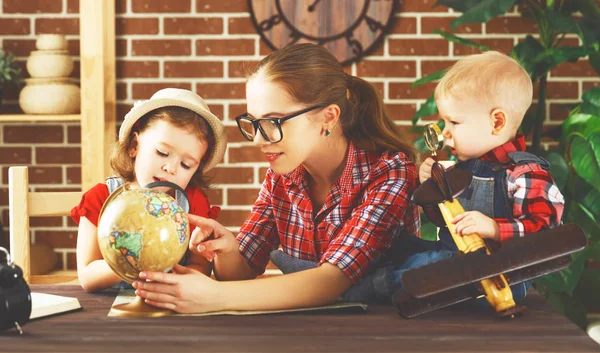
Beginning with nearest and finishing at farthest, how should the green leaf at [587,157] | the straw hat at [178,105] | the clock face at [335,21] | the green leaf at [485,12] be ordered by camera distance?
the straw hat at [178,105]
the green leaf at [587,157]
the green leaf at [485,12]
the clock face at [335,21]

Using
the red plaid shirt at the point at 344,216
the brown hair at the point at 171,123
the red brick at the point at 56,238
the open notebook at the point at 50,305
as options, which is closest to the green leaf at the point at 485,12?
the red plaid shirt at the point at 344,216

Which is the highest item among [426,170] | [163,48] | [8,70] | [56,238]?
[163,48]

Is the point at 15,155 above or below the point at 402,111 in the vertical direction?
below

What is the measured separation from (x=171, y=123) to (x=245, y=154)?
1.58 metres

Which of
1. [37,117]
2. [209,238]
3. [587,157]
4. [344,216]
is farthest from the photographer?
[37,117]

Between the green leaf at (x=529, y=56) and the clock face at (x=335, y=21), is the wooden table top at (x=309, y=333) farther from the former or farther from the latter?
Result: the clock face at (x=335, y=21)

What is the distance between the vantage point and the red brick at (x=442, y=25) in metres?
2.99

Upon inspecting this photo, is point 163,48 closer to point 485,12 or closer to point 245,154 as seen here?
point 245,154

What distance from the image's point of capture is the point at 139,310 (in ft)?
3.98

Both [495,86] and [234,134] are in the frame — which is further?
[234,134]

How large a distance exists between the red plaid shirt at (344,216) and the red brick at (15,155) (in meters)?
1.75

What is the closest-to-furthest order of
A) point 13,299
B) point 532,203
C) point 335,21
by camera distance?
1. point 13,299
2. point 532,203
3. point 335,21

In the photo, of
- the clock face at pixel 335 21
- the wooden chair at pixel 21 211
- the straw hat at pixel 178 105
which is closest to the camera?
the straw hat at pixel 178 105

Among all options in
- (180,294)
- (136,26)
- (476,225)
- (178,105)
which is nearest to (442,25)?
(136,26)
